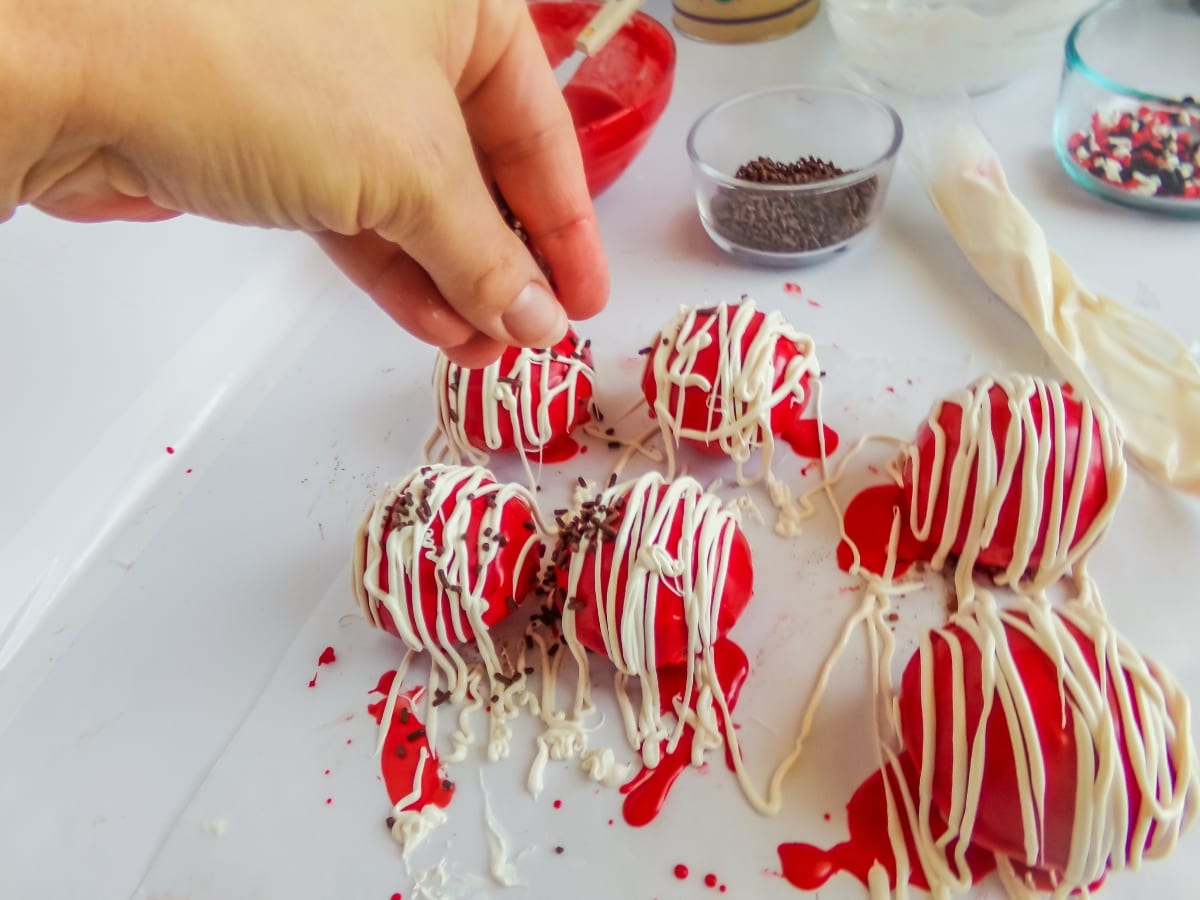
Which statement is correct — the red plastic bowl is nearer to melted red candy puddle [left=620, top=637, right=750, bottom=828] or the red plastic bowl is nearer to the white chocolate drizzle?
melted red candy puddle [left=620, top=637, right=750, bottom=828]

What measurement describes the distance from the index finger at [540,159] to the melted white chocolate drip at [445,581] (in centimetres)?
23

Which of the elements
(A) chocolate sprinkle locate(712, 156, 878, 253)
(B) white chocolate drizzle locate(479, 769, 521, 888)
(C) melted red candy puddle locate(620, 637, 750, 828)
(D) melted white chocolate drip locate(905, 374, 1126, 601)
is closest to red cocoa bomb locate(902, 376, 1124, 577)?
(D) melted white chocolate drip locate(905, 374, 1126, 601)

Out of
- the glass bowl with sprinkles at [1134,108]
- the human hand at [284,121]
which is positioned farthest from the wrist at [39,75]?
the glass bowl with sprinkles at [1134,108]

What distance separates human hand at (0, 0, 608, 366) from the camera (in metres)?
0.49

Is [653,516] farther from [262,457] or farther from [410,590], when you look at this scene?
[262,457]

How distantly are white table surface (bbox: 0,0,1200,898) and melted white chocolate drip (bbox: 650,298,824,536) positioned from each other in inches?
3.7

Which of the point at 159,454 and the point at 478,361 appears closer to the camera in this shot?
the point at 478,361

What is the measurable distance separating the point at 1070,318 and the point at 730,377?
40cm

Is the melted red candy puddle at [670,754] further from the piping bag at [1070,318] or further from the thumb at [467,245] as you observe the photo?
the piping bag at [1070,318]

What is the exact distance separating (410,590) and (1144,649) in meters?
0.65

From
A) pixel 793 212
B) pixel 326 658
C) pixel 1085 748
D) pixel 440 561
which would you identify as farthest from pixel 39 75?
pixel 793 212

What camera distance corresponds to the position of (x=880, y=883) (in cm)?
73

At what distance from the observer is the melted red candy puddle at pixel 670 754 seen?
2.64 feet

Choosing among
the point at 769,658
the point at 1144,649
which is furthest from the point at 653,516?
the point at 1144,649
